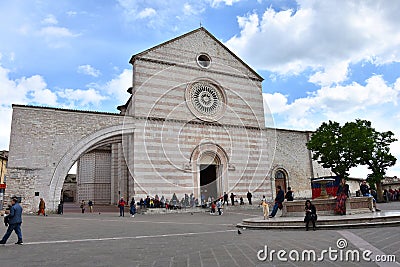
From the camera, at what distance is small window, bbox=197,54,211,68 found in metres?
24.8

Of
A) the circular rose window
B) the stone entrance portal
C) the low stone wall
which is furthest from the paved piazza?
the stone entrance portal

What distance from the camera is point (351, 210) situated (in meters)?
11.1

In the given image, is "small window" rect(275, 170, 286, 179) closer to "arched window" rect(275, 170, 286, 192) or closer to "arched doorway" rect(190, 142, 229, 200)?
"arched window" rect(275, 170, 286, 192)

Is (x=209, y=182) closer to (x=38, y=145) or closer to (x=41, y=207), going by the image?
(x=41, y=207)

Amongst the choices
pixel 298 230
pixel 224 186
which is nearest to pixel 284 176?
pixel 224 186

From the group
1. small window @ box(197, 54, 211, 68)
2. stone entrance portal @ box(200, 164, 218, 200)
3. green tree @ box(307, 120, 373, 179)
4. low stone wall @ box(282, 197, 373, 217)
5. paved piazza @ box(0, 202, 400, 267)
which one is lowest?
paved piazza @ box(0, 202, 400, 267)

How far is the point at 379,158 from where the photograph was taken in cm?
2473

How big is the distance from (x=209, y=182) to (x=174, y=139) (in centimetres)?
490

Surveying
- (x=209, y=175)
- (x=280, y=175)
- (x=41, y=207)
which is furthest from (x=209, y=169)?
(x=41, y=207)

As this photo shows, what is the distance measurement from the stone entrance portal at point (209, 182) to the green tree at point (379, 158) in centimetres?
1165

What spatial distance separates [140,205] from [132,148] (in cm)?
A: 381

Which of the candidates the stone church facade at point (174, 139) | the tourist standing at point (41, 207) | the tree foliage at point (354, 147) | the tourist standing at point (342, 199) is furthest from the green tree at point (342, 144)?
the tourist standing at point (41, 207)

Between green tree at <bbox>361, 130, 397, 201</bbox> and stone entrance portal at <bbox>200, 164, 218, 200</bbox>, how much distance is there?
1165cm

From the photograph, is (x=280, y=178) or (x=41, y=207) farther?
(x=280, y=178)
